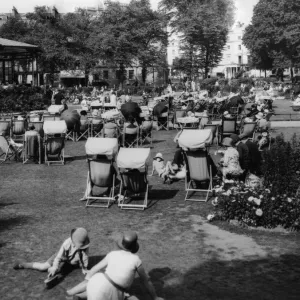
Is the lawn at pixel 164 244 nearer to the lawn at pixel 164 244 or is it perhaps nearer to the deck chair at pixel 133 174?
the lawn at pixel 164 244

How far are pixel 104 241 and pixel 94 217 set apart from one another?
147cm

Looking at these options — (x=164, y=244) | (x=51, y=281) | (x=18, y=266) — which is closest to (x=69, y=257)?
(x=51, y=281)

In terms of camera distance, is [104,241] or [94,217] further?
[94,217]

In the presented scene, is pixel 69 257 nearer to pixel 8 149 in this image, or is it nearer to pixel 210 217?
pixel 210 217

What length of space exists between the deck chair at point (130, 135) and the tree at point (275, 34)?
3694cm

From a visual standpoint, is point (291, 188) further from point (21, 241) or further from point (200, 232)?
point (21, 241)

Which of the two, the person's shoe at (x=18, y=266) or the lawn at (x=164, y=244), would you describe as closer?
the lawn at (x=164, y=244)

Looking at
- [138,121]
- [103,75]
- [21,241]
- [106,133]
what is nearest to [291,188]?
[21,241]

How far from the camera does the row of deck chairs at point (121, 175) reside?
10.5 meters

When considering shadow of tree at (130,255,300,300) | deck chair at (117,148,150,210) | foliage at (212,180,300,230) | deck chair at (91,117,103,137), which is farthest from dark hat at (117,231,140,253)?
deck chair at (91,117,103,137)

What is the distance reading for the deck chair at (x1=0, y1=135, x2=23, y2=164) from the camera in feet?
52.7

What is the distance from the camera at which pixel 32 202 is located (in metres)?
11.1

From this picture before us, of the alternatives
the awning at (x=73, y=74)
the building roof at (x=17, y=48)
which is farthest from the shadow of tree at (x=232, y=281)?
the awning at (x=73, y=74)

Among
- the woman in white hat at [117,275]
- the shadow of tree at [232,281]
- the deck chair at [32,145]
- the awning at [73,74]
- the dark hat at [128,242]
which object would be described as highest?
the awning at [73,74]
